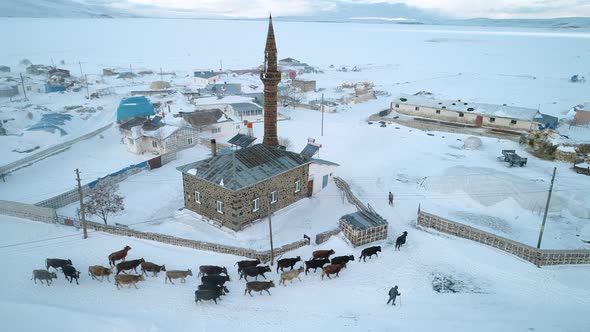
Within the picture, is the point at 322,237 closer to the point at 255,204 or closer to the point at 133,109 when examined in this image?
the point at 255,204

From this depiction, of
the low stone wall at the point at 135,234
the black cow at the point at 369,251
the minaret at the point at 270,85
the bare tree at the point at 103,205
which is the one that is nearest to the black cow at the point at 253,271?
the low stone wall at the point at 135,234

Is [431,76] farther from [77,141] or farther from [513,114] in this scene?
[77,141]

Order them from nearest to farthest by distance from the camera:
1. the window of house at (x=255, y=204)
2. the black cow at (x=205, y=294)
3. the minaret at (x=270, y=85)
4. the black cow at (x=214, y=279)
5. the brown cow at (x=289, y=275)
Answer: the black cow at (x=205, y=294)
the black cow at (x=214, y=279)
the brown cow at (x=289, y=275)
the window of house at (x=255, y=204)
the minaret at (x=270, y=85)

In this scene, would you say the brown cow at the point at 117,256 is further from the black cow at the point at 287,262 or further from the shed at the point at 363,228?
the shed at the point at 363,228

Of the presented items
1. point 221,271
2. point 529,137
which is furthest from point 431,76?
point 221,271

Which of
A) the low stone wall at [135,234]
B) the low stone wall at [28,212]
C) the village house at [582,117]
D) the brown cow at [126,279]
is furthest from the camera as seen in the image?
the village house at [582,117]

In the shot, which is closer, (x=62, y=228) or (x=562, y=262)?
(x=562, y=262)

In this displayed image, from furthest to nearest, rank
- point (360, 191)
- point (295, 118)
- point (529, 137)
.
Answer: point (295, 118)
point (529, 137)
point (360, 191)
